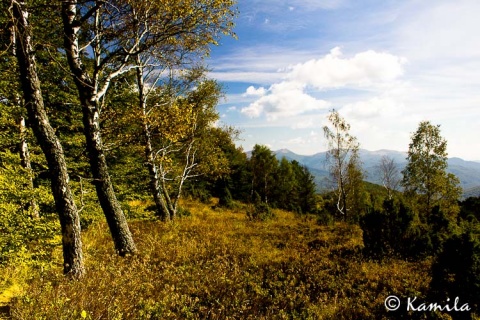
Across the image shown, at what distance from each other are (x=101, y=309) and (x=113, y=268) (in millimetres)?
2046

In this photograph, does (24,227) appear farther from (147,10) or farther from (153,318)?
(147,10)

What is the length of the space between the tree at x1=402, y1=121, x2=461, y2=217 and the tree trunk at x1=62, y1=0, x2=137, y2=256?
24.4 meters

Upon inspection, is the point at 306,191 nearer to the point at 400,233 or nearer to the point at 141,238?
the point at 400,233

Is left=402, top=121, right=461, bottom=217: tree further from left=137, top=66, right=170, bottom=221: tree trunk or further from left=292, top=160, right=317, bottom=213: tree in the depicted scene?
left=292, top=160, right=317, bottom=213: tree

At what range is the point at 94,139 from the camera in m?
7.52

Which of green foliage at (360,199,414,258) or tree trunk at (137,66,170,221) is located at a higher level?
Result: tree trunk at (137,66,170,221)

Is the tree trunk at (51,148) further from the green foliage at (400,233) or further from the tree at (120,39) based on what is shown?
the green foliage at (400,233)

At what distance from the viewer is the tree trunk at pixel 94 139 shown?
22.8 ft

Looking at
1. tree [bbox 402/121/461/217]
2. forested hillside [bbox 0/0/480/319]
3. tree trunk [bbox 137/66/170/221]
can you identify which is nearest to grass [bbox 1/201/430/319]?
forested hillside [bbox 0/0/480/319]

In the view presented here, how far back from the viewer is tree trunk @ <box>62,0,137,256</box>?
22.8ft
